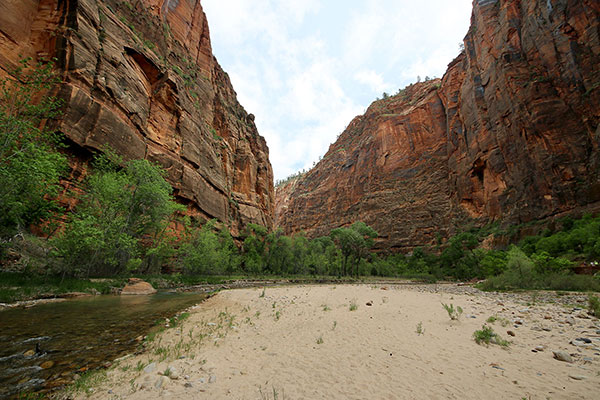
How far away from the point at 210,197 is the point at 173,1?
139ft

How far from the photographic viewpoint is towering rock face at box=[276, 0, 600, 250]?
33.5 m

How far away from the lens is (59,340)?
18.1 feet

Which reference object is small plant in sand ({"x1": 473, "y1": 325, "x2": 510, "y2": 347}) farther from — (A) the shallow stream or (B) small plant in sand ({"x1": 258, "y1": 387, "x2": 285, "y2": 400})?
(A) the shallow stream

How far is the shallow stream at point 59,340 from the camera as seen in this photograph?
3816 mm

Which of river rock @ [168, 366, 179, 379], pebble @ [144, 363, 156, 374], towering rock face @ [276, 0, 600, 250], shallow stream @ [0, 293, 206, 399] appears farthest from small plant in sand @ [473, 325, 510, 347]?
towering rock face @ [276, 0, 600, 250]

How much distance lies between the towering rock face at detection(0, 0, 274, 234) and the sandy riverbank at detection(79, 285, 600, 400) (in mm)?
25941

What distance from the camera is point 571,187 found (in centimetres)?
3203

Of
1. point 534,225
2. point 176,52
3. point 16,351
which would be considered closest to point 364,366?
point 16,351

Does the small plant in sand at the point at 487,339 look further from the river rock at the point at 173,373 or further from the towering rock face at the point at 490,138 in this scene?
the towering rock face at the point at 490,138

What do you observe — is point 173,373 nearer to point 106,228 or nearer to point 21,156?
point 21,156

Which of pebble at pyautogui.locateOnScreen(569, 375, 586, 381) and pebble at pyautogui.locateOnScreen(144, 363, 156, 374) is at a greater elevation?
pebble at pyautogui.locateOnScreen(569, 375, 586, 381)

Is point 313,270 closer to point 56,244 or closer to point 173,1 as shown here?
point 56,244

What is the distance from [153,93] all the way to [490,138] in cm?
6467

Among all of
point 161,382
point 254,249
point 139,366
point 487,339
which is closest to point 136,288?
point 139,366
